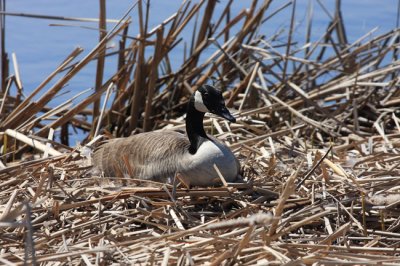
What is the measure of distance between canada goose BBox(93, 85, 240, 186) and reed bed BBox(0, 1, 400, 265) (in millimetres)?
138

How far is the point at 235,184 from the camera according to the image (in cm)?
471

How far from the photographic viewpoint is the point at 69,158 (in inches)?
224

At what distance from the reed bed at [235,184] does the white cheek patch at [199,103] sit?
0.48 metres

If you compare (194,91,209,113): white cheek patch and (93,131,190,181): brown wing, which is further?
(194,91,209,113): white cheek patch

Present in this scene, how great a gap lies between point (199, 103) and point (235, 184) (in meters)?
0.77

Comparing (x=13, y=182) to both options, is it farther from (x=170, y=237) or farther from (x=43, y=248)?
(x=170, y=237)

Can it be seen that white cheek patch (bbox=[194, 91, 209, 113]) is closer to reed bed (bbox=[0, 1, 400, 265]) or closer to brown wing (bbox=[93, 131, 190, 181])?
brown wing (bbox=[93, 131, 190, 181])

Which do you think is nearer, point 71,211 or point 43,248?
point 43,248

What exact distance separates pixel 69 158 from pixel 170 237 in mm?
1973

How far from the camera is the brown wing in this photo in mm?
5152

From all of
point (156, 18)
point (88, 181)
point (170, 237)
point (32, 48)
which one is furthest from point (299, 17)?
point (170, 237)

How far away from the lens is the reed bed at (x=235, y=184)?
3.80m

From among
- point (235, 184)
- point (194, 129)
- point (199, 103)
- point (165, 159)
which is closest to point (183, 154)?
point (165, 159)

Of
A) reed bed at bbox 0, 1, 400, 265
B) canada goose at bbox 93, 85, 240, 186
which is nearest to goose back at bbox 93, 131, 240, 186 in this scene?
canada goose at bbox 93, 85, 240, 186
